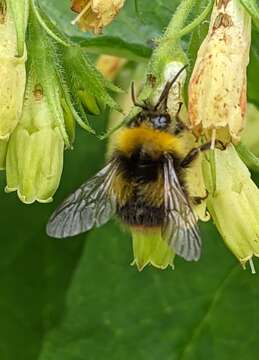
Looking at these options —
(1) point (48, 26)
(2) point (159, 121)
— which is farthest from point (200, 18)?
(1) point (48, 26)

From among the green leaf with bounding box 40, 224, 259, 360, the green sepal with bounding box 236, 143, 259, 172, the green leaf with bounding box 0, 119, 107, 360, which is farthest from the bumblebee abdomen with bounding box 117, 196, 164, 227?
the green leaf with bounding box 0, 119, 107, 360

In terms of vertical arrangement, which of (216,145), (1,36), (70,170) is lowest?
(70,170)

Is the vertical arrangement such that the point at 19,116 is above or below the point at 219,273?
above


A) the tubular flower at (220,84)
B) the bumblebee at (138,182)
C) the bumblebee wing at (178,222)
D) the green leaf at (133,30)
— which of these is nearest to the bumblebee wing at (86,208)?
the bumblebee at (138,182)

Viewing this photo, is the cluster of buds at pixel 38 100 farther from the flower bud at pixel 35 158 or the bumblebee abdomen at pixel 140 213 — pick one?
the bumblebee abdomen at pixel 140 213

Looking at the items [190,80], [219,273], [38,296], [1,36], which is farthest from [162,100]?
[38,296]

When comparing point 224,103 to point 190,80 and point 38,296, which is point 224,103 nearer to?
point 190,80
